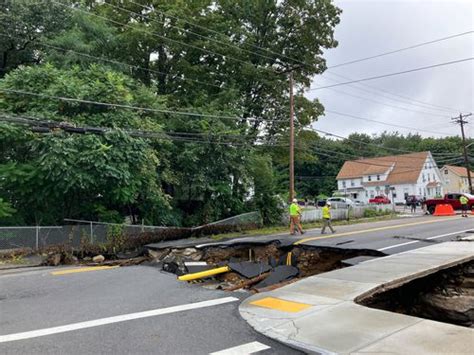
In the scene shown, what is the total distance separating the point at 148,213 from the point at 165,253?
5583mm

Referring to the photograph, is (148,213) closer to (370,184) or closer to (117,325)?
(117,325)

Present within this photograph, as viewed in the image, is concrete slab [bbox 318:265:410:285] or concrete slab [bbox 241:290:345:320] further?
concrete slab [bbox 318:265:410:285]

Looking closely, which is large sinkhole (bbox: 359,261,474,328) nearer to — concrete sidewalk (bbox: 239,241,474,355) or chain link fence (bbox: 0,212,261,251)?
concrete sidewalk (bbox: 239,241,474,355)

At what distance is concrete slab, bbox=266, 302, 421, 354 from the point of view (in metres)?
4.92

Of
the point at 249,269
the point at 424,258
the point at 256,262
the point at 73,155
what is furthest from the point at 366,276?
the point at 73,155

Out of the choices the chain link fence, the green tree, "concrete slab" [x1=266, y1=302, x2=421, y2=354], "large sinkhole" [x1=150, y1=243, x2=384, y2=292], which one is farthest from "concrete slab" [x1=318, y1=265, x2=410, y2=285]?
the chain link fence

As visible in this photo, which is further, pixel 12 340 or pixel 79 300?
pixel 79 300

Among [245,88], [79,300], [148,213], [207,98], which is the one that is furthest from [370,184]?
[79,300]

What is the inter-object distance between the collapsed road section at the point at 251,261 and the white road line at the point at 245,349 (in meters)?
3.65

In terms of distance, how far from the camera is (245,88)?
2877 cm

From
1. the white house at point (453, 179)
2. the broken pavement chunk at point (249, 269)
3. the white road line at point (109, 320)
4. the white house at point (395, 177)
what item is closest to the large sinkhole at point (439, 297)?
the white road line at point (109, 320)

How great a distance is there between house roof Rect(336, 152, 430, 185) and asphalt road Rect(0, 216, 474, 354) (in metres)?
59.5

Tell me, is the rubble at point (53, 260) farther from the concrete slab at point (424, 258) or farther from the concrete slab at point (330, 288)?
the concrete slab at point (424, 258)

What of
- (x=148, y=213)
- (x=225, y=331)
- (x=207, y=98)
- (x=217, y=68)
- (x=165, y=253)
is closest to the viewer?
(x=225, y=331)
